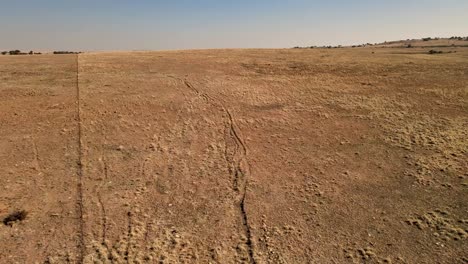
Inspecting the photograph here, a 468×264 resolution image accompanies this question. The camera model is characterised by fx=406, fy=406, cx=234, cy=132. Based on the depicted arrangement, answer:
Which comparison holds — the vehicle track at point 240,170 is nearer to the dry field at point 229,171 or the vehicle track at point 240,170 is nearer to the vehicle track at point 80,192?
the dry field at point 229,171

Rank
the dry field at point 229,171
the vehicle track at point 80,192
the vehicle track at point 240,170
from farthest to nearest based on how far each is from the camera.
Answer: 1. the vehicle track at point 240,170
2. the dry field at point 229,171
3. the vehicle track at point 80,192

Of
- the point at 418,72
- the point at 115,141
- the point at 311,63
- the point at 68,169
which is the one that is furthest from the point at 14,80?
the point at 418,72

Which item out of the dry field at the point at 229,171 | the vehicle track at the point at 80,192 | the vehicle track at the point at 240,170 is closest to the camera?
the vehicle track at the point at 80,192

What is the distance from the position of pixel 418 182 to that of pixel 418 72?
50.8ft

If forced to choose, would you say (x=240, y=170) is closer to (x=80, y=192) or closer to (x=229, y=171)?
(x=229, y=171)

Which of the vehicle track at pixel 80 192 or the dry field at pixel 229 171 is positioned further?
the dry field at pixel 229 171

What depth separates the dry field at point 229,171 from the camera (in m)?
8.13

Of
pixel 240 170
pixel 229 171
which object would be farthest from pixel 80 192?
pixel 240 170

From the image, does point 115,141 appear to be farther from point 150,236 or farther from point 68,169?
point 150,236

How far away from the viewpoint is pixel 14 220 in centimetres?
862

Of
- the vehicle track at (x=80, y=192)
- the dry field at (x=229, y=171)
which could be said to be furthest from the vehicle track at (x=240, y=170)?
the vehicle track at (x=80, y=192)

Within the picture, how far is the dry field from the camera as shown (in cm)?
813

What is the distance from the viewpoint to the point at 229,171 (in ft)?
37.2

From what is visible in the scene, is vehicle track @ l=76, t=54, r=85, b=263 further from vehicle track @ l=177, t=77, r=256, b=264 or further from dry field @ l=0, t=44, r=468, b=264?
vehicle track @ l=177, t=77, r=256, b=264
